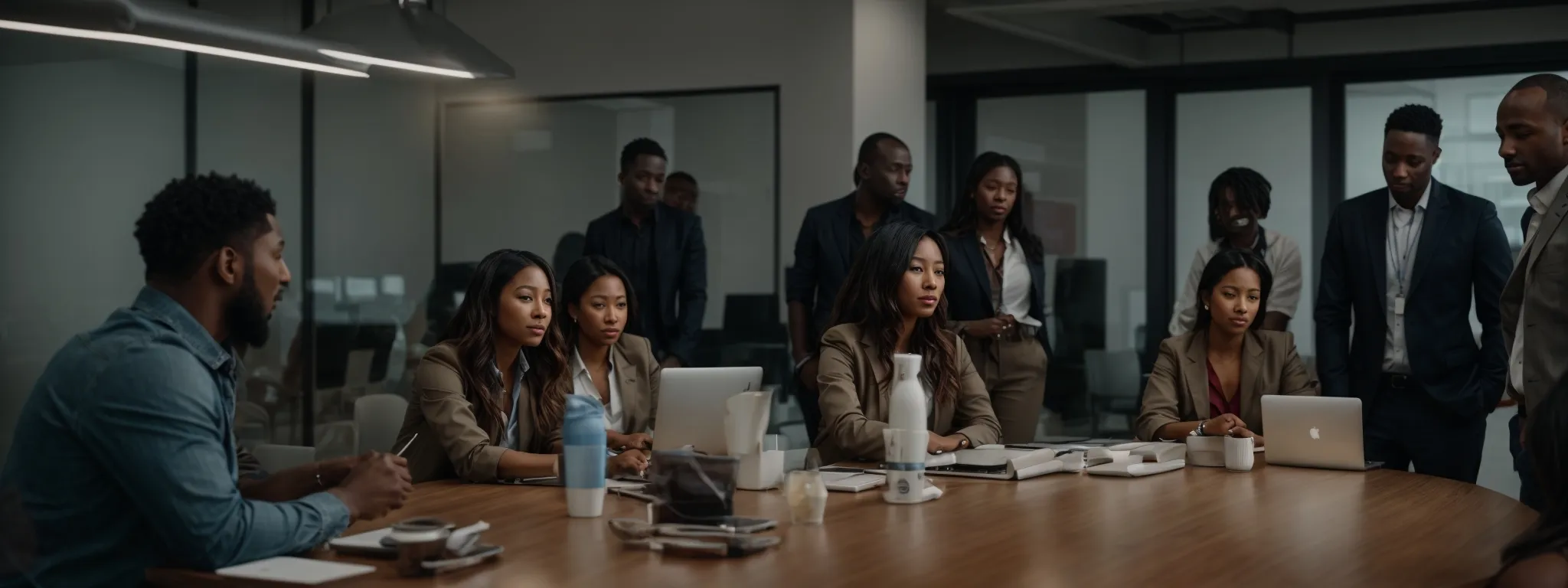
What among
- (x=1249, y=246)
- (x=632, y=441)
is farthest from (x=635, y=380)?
(x=1249, y=246)

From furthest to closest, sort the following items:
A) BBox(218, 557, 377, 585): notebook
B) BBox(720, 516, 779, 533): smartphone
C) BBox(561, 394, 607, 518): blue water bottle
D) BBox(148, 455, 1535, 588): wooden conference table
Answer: BBox(561, 394, 607, 518): blue water bottle < BBox(720, 516, 779, 533): smartphone < BBox(148, 455, 1535, 588): wooden conference table < BBox(218, 557, 377, 585): notebook

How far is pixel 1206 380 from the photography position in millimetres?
4707

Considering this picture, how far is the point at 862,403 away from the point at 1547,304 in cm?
179

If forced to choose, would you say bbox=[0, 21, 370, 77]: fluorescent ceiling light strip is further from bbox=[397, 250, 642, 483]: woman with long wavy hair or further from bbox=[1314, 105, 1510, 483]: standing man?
bbox=[1314, 105, 1510, 483]: standing man

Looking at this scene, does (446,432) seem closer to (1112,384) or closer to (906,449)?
(906,449)

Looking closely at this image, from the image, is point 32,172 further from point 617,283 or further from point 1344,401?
point 1344,401

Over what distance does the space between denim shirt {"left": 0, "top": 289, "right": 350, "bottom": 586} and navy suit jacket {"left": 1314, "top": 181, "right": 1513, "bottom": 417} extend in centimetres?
375

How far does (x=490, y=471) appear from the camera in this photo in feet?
12.2

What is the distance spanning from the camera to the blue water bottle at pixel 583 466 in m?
3.16

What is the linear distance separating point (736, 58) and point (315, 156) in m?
2.22

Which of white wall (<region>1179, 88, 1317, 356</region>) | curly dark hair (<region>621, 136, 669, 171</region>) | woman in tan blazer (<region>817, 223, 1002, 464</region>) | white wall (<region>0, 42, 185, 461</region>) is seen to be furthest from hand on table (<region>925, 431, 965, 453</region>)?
white wall (<region>1179, 88, 1317, 356</region>)

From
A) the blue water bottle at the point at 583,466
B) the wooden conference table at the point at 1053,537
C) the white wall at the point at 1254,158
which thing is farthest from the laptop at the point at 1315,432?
the white wall at the point at 1254,158

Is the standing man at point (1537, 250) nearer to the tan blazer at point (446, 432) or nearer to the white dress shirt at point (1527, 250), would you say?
the white dress shirt at point (1527, 250)

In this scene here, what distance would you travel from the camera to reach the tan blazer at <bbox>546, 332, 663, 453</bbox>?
14.7 ft
